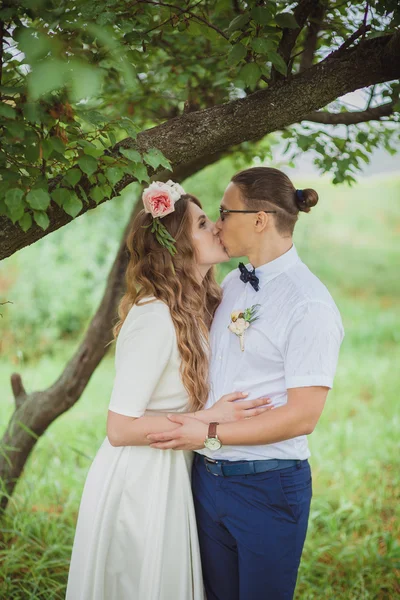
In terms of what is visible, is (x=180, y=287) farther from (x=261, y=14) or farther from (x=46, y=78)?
(x=46, y=78)

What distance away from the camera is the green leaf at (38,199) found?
1611mm

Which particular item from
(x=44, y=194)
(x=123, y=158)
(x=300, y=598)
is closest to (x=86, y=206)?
(x=123, y=158)

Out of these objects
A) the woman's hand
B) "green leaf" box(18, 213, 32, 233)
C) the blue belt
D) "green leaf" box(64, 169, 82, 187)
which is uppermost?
"green leaf" box(64, 169, 82, 187)

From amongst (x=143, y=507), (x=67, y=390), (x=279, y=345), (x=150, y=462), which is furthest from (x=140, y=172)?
(x=67, y=390)

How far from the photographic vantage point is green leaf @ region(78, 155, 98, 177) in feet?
5.48

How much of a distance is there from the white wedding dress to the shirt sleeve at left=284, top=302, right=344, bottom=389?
16.8 inches

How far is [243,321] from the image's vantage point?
2115 mm

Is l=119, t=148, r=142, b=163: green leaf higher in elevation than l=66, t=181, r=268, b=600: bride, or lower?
higher

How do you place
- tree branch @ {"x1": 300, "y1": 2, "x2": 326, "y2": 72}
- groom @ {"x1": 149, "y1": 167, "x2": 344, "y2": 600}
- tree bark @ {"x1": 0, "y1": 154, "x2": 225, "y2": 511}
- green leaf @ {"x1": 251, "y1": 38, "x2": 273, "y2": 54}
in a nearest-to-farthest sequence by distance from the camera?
green leaf @ {"x1": 251, "y1": 38, "x2": 273, "y2": 54}, groom @ {"x1": 149, "y1": 167, "x2": 344, "y2": 600}, tree branch @ {"x1": 300, "y1": 2, "x2": 326, "y2": 72}, tree bark @ {"x1": 0, "y1": 154, "x2": 225, "y2": 511}

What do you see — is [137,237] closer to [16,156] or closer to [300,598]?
[16,156]

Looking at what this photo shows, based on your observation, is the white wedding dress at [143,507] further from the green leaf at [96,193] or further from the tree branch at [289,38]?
the tree branch at [289,38]

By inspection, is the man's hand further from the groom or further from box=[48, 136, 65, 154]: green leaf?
box=[48, 136, 65, 154]: green leaf

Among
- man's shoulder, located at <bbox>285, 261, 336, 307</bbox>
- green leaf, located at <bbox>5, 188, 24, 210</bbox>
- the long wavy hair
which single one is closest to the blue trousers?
the long wavy hair

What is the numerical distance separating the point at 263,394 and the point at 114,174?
0.90m
